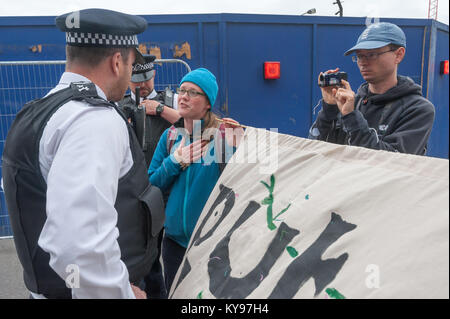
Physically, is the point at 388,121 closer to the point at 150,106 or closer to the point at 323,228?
the point at 323,228

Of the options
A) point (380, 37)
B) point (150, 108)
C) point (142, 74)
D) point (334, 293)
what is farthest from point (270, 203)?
point (142, 74)

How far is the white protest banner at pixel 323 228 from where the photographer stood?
93 cm

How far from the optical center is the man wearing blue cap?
1.88 meters

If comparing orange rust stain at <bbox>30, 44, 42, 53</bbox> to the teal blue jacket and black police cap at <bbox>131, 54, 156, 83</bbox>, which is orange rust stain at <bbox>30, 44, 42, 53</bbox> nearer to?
black police cap at <bbox>131, 54, 156, 83</bbox>

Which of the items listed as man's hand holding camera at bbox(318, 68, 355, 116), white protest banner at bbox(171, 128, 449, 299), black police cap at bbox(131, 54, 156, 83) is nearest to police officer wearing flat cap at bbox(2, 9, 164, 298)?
white protest banner at bbox(171, 128, 449, 299)

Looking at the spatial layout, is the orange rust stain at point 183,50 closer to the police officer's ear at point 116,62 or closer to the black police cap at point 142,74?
the black police cap at point 142,74

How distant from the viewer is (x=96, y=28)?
1.40 m

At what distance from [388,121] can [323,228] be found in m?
1.12

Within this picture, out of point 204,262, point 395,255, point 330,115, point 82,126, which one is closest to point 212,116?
point 330,115

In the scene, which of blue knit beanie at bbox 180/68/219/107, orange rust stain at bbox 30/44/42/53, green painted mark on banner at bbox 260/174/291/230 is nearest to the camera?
green painted mark on banner at bbox 260/174/291/230

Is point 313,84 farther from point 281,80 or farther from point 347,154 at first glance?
point 347,154

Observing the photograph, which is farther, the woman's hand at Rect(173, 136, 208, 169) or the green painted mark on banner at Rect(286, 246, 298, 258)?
the woman's hand at Rect(173, 136, 208, 169)

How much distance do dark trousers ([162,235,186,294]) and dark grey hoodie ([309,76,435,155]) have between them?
43.8 inches

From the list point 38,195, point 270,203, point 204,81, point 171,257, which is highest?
point 204,81
